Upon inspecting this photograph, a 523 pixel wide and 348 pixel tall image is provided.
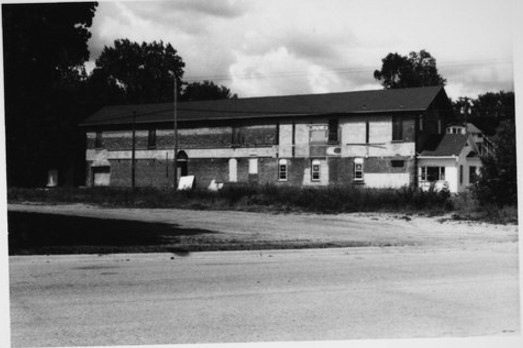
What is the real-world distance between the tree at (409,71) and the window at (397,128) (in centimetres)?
185

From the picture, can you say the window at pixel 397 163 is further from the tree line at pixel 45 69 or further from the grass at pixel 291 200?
the tree line at pixel 45 69

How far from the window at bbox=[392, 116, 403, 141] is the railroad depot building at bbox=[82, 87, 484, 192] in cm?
6

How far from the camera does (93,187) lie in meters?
24.4

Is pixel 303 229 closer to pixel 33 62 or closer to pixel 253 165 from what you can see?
pixel 33 62

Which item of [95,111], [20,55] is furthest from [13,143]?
[95,111]

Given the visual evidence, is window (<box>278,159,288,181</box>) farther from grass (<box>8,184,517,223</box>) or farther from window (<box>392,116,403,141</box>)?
grass (<box>8,184,517,223</box>)

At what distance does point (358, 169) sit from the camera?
3102 centimetres

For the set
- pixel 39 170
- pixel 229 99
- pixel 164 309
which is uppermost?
pixel 229 99

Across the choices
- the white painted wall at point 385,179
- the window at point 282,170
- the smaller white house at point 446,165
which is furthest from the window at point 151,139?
the smaller white house at point 446,165

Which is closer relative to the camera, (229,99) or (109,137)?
(109,137)

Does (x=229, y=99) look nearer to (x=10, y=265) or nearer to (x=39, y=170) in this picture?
(x=39, y=170)

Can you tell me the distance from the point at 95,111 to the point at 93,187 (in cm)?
461

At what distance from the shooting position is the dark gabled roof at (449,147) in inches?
1201

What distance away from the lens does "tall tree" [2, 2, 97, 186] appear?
10078 millimetres
